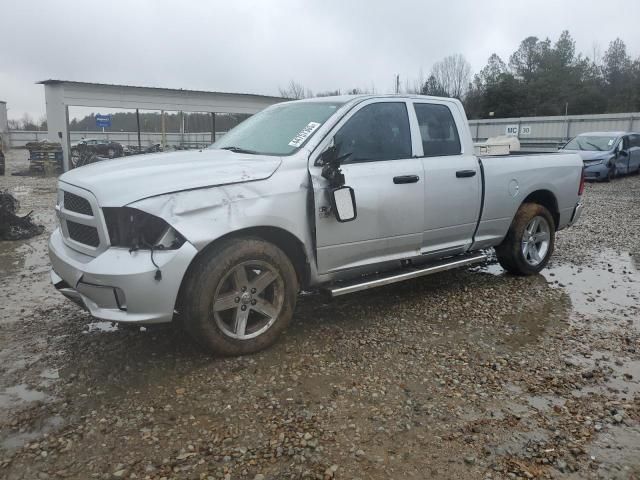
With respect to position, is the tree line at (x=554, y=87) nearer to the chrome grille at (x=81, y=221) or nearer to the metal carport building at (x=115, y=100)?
the metal carport building at (x=115, y=100)

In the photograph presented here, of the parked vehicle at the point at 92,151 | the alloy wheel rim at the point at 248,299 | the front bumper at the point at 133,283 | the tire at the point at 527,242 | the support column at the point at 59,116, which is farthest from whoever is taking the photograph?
the parked vehicle at the point at 92,151

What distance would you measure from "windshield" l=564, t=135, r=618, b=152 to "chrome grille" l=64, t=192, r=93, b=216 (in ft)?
60.8

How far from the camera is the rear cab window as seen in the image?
4.94 meters

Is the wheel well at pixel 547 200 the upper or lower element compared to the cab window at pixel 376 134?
lower

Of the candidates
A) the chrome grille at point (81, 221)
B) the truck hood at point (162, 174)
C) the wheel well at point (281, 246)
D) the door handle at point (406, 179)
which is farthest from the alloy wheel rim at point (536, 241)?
the chrome grille at point (81, 221)

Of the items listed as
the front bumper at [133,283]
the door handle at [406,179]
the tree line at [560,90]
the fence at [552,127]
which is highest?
the tree line at [560,90]

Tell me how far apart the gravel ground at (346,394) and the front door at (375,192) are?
68cm

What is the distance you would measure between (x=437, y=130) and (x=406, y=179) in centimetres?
83

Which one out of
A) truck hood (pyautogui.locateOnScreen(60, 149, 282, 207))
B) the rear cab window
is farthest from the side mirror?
the rear cab window

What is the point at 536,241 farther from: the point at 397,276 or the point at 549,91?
the point at 549,91

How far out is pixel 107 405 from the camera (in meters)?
3.23

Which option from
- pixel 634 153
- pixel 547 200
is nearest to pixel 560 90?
pixel 634 153

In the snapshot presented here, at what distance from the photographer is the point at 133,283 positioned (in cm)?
334

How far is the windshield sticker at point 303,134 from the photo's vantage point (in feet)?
13.9
